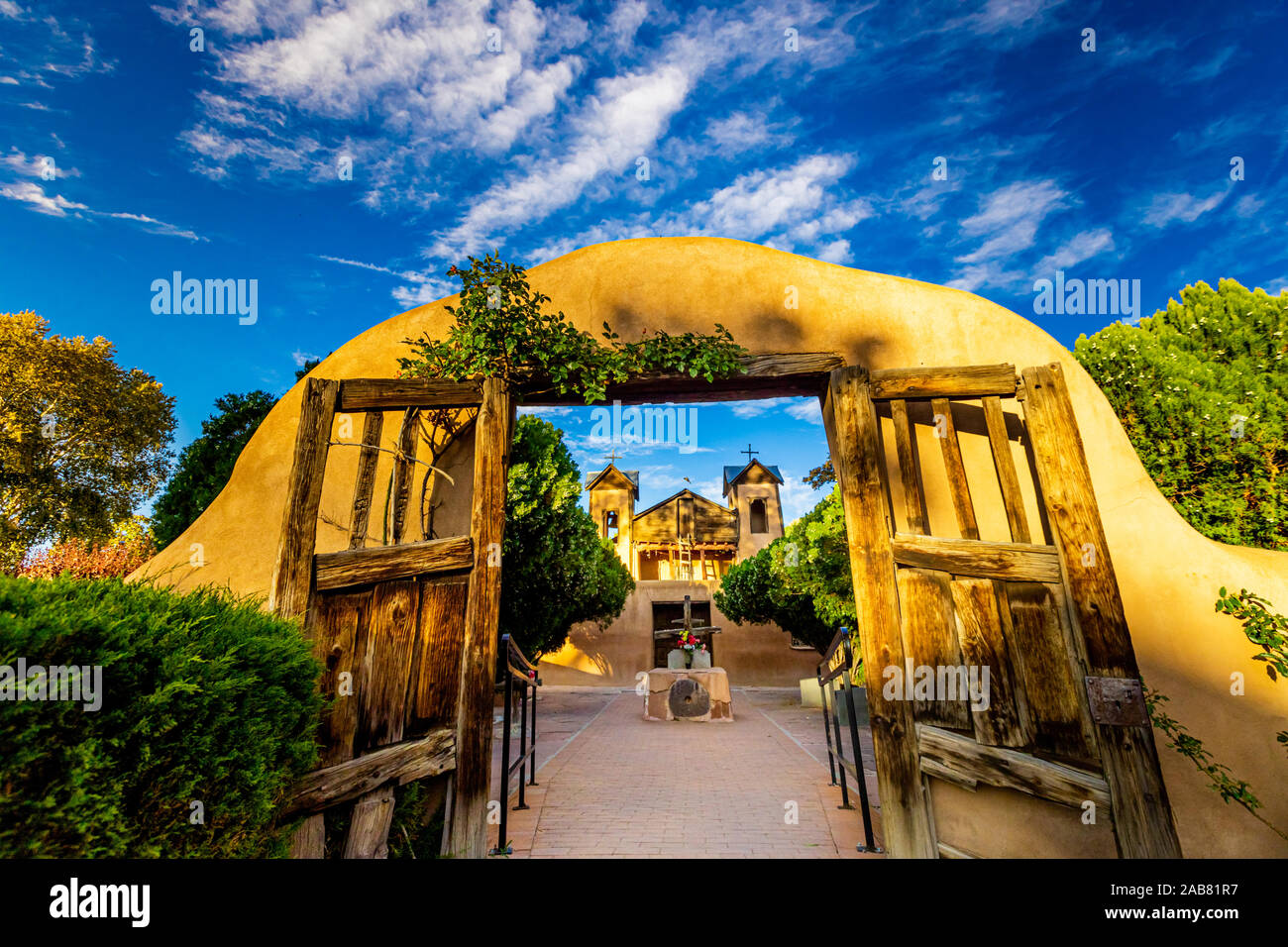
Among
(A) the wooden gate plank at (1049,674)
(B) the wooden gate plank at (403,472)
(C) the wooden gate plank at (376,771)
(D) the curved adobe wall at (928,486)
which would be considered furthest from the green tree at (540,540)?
(A) the wooden gate plank at (1049,674)

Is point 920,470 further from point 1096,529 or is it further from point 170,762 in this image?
point 170,762

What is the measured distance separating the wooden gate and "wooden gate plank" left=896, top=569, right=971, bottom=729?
8.64 ft

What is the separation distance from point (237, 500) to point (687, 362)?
149 inches

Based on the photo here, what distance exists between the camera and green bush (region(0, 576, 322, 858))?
164 cm

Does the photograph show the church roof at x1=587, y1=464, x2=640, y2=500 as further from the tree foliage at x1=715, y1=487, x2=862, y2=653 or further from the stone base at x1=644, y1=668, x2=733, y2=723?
the stone base at x1=644, y1=668, x2=733, y2=723

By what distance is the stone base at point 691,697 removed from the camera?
12.7m

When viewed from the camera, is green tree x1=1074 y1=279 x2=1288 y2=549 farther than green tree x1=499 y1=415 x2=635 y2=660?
No

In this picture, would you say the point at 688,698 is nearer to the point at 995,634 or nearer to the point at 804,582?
the point at 804,582

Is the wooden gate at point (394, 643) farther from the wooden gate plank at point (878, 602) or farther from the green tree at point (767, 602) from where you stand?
the green tree at point (767, 602)

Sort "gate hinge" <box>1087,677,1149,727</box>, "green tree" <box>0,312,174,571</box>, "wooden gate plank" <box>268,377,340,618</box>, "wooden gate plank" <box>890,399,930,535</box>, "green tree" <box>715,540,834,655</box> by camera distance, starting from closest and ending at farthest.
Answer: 1. "gate hinge" <box>1087,677,1149,727</box>
2. "wooden gate plank" <box>268,377,340,618</box>
3. "wooden gate plank" <box>890,399,930,535</box>
4. "green tree" <box>0,312,174,571</box>
5. "green tree" <box>715,540,834,655</box>

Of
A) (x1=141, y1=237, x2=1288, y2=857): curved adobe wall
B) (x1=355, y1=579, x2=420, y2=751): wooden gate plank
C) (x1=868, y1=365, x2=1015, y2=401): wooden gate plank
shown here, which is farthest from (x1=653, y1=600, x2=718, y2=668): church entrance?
(x1=355, y1=579, x2=420, y2=751): wooden gate plank

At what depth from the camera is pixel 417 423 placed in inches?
178

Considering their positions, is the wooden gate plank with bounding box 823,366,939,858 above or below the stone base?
above
